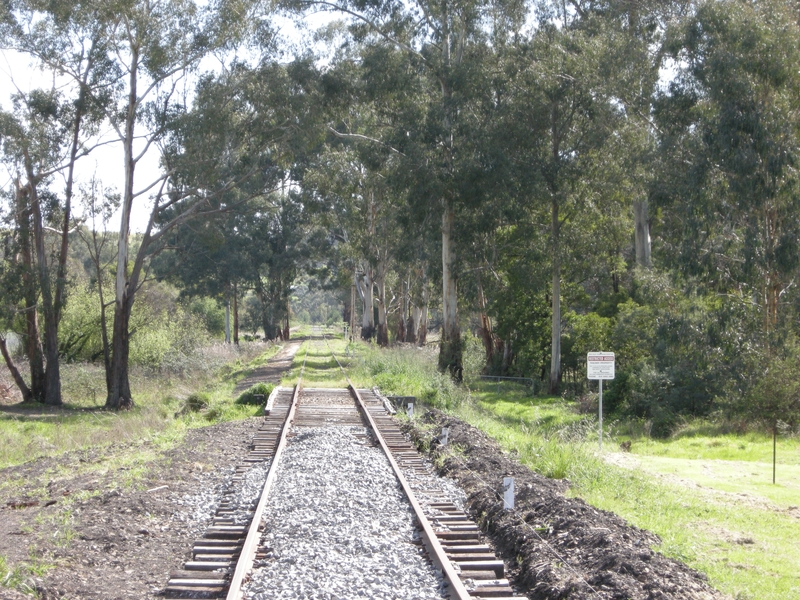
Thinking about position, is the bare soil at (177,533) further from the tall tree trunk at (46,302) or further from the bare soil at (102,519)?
the tall tree trunk at (46,302)

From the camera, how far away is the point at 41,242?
101 ft

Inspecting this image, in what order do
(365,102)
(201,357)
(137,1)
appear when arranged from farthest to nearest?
(201,357), (365,102), (137,1)

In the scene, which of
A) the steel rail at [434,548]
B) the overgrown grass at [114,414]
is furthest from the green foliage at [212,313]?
the steel rail at [434,548]

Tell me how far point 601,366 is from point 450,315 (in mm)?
14246

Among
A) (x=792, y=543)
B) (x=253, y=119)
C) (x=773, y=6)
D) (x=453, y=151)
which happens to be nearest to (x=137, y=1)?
(x=253, y=119)

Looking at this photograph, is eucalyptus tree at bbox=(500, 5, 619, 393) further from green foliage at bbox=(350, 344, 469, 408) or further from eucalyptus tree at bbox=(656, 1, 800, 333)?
green foliage at bbox=(350, 344, 469, 408)

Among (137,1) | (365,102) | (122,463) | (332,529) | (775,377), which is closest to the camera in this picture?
(332,529)

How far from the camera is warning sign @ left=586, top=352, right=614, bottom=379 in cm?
1611

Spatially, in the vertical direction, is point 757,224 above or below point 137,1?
below

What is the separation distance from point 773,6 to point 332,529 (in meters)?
23.8

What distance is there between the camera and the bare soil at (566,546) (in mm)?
6520

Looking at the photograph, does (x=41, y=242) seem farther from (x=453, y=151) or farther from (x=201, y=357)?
(x=453, y=151)

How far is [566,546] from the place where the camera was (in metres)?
7.81

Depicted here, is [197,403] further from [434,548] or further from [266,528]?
[434,548]
